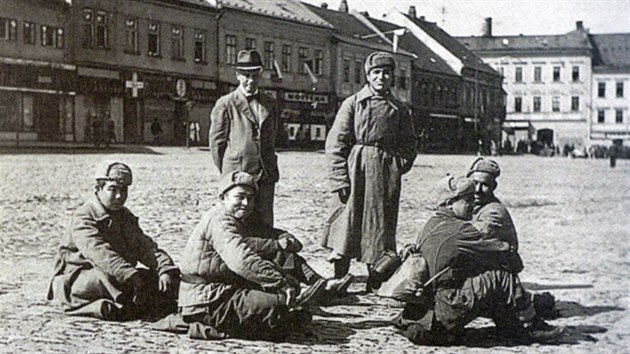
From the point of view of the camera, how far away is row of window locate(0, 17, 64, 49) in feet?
42.1

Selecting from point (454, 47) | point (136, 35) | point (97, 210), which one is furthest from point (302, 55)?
point (454, 47)

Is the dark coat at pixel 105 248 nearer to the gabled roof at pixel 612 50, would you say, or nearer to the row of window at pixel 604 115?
the gabled roof at pixel 612 50

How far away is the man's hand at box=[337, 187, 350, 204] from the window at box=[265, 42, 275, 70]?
610 cm

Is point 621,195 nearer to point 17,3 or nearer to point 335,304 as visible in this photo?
point 335,304

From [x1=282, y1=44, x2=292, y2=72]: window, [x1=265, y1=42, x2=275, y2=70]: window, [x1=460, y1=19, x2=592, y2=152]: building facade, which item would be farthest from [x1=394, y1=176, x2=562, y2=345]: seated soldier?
[x1=460, y1=19, x2=592, y2=152]: building facade

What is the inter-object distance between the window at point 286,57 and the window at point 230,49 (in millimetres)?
772

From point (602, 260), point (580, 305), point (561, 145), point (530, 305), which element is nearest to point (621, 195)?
point (561, 145)

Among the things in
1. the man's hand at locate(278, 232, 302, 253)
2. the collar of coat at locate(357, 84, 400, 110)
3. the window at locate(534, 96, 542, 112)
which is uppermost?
the window at locate(534, 96, 542, 112)

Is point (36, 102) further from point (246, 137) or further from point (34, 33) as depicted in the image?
point (246, 137)

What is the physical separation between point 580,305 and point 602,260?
181cm

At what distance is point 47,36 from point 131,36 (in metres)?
1.98

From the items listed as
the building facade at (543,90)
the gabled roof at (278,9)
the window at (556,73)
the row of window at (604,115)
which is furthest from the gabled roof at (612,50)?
the window at (556,73)

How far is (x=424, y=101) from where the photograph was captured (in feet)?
66.7

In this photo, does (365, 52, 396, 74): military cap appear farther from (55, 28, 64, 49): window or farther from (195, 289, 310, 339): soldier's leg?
(55, 28, 64, 49): window
